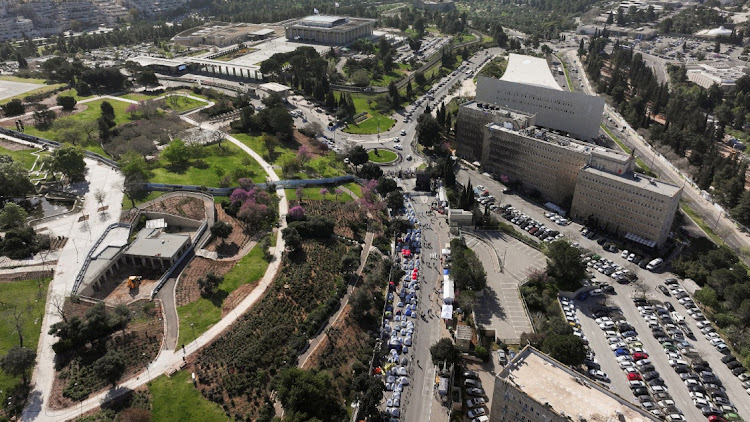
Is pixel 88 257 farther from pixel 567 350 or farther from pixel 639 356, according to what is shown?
pixel 639 356

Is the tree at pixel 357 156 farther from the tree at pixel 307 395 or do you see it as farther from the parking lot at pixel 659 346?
the tree at pixel 307 395

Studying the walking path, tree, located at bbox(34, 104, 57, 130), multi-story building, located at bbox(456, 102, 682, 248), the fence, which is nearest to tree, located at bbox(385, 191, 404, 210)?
the walking path

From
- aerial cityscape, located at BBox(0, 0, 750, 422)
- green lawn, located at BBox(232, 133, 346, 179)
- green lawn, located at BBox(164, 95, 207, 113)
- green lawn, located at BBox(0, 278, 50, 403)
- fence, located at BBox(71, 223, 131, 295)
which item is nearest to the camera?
green lawn, located at BBox(0, 278, 50, 403)

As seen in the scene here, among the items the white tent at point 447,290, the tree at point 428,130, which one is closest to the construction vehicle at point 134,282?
the white tent at point 447,290

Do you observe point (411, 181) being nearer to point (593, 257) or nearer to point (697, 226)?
point (593, 257)

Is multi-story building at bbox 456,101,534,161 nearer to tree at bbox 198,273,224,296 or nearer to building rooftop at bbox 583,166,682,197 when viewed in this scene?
building rooftop at bbox 583,166,682,197

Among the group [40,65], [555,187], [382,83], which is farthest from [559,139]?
[40,65]
